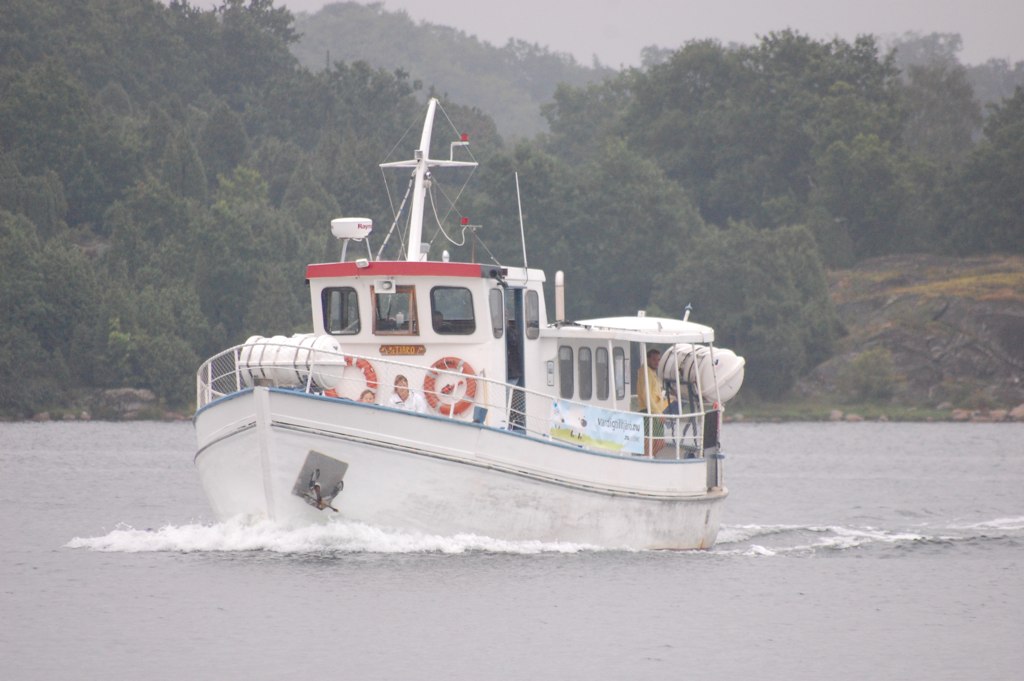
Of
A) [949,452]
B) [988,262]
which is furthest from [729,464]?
[988,262]

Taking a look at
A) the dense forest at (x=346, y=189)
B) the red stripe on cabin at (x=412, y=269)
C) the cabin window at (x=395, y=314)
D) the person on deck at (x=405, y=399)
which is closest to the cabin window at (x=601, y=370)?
the red stripe on cabin at (x=412, y=269)

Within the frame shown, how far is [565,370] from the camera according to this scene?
95.5ft

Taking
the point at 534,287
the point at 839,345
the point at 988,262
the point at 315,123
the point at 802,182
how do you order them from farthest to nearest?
the point at 315,123
the point at 802,182
the point at 988,262
the point at 839,345
the point at 534,287

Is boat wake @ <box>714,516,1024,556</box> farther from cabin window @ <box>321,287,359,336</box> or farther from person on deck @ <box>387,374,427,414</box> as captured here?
cabin window @ <box>321,287,359,336</box>

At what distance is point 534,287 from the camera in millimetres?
28922

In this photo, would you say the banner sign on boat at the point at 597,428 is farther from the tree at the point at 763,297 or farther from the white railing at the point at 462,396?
the tree at the point at 763,297

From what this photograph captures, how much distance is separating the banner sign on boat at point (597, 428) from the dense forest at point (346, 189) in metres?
59.3

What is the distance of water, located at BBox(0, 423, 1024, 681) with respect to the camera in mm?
21281

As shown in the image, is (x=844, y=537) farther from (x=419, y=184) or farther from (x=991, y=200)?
(x=991, y=200)

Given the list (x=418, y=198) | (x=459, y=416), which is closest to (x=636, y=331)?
(x=459, y=416)

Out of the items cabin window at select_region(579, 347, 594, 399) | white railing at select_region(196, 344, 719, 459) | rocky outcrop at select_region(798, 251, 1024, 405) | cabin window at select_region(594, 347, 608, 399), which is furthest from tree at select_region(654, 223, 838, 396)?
white railing at select_region(196, 344, 719, 459)

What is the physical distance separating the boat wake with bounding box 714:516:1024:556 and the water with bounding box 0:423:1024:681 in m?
0.13

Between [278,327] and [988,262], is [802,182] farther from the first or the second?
[278,327]

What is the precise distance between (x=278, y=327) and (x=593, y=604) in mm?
65075
